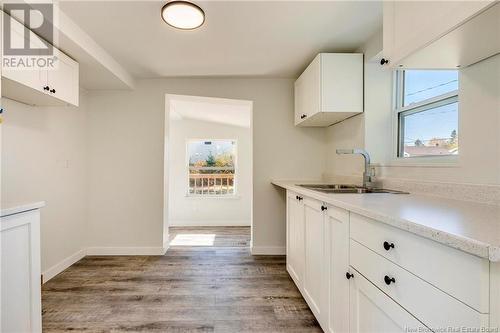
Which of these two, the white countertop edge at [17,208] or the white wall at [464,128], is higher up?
the white wall at [464,128]

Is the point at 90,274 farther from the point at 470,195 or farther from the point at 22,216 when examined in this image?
the point at 470,195

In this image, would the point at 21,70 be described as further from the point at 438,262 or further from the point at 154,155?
the point at 438,262

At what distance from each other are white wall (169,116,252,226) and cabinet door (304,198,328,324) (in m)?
3.39

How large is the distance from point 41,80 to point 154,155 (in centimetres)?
156

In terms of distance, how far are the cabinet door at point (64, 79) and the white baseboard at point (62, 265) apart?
171cm

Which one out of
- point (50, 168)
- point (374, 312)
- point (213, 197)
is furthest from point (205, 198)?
point (374, 312)

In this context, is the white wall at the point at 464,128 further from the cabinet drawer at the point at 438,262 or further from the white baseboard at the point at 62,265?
the white baseboard at the point at 62,265

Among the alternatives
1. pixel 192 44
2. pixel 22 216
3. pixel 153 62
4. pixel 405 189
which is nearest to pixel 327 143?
pixel 405 189

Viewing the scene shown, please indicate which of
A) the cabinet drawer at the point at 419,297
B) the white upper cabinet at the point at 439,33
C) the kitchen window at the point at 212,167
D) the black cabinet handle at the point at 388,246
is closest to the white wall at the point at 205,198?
the kitchen window at the point at 212,167

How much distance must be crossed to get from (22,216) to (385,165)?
8.39 ft

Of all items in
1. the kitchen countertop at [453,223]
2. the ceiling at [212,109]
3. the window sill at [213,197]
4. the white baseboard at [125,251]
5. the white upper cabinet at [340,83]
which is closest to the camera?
the kitchen countertop at [453,223]

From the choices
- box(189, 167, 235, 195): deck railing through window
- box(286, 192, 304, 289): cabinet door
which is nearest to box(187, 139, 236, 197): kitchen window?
box(189, 167, 235, 195): deck railing through window

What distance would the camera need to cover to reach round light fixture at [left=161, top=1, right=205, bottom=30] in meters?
1.77

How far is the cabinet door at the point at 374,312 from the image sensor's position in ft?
3.05
